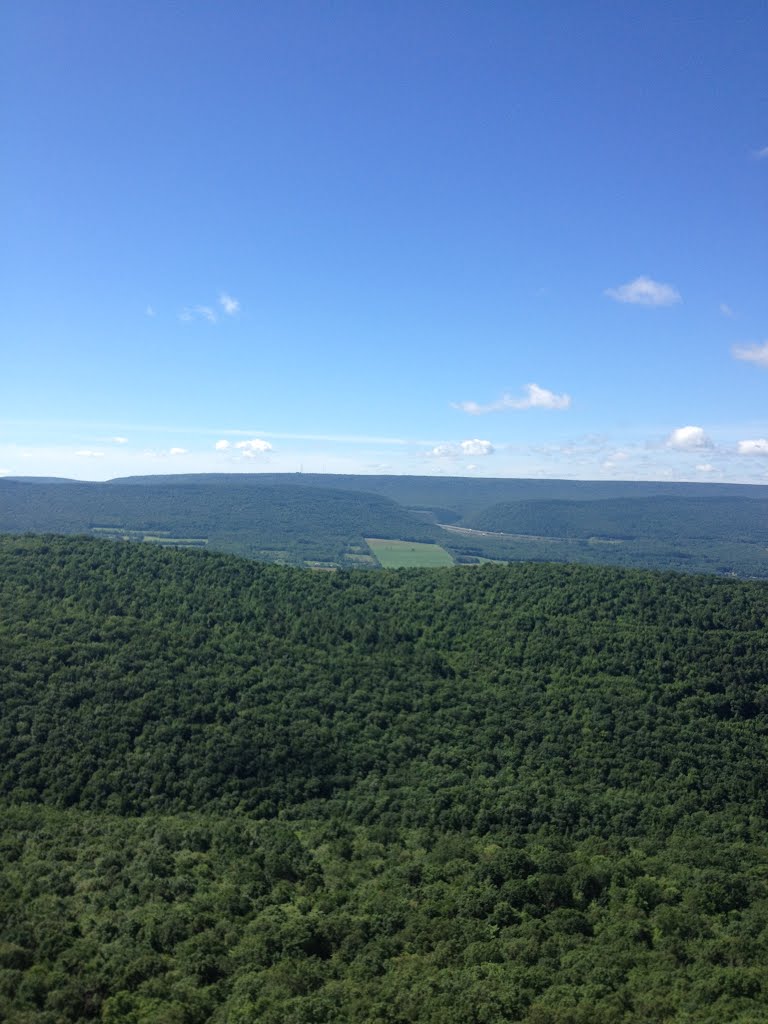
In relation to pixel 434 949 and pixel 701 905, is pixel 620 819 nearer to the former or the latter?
pixel 701 905

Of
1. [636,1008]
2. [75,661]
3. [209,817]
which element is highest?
[75,661]

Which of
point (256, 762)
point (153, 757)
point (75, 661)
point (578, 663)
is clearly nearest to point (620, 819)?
point (578, 663)

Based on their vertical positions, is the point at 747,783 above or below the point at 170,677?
below

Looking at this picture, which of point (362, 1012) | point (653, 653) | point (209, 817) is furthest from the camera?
point (653, 653)

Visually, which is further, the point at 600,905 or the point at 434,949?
the point at 600,905

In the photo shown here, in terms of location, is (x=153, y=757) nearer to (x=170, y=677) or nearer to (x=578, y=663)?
(x=170, y=677)

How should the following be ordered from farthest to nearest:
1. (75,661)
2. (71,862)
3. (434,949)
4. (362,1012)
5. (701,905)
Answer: (75,661)
(71,862)
(701,905)
(434,949)
(362,1012)
